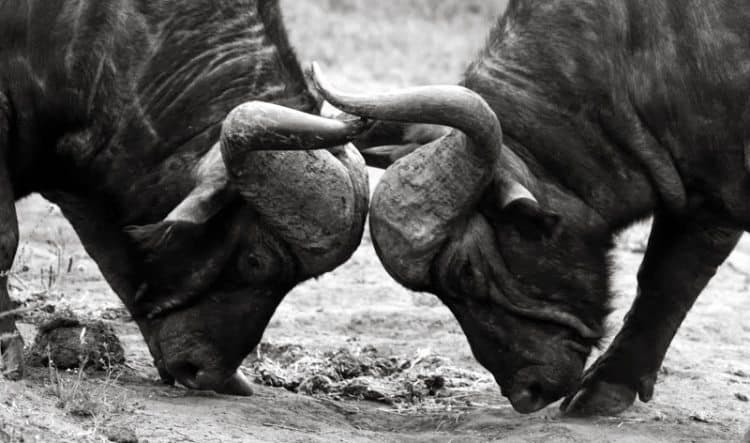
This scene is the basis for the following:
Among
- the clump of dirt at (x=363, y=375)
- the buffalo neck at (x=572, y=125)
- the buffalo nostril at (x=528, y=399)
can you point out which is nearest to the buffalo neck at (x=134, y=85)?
the buffalo neck at (x=572, y=125)

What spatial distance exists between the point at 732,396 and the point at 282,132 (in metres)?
2.72

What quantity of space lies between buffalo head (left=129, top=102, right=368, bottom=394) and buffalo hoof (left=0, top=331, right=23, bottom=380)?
651 mm

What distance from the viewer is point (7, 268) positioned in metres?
6.26

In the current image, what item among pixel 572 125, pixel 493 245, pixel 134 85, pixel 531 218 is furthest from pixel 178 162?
pixel 572 125

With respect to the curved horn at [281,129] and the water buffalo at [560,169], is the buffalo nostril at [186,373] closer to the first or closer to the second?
the water buffalo at [560,169]

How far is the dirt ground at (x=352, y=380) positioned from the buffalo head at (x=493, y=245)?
0.26 metres

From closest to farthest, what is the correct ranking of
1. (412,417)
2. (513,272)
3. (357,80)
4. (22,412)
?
(22,412)
(513,272)
(412,417)
(357,80)

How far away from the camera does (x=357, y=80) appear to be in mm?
13359

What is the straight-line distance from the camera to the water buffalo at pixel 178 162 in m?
6.20

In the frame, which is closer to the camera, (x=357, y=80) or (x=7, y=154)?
(x=7, y=154)

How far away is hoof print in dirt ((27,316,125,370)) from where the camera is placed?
257 inches

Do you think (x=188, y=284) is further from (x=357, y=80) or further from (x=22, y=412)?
(x=357, y=80)

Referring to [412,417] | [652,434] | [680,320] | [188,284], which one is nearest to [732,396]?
[680,320]

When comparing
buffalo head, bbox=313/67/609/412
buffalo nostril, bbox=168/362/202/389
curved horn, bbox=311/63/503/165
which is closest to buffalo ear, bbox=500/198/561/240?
buffalo head, bbox=313/67/609/412
